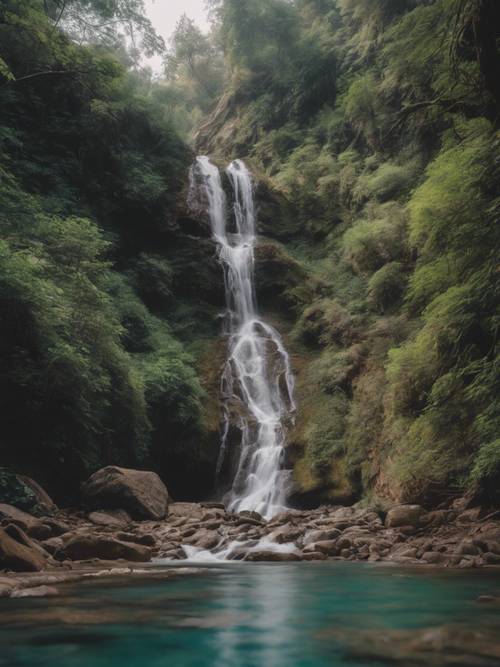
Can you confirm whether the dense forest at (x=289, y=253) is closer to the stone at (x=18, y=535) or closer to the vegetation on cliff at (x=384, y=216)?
the vegetation on cliff at (x=384, y=216)

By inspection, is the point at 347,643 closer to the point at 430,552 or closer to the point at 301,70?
the point at 430,552

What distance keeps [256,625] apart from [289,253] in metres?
20.3

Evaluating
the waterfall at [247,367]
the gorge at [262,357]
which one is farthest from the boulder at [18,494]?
the waterfall at [247,367]

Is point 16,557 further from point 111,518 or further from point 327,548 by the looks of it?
point 111,518

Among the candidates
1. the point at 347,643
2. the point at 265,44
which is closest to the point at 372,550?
the point at 347,643

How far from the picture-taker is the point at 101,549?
269 inches

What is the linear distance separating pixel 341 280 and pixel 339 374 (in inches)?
216

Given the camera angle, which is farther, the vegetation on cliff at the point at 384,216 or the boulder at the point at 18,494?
the boulder at the point at 18,494

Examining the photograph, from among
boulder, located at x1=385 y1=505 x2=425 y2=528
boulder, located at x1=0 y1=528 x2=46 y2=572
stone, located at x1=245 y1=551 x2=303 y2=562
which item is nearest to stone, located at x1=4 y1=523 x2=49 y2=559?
boulder, located at x1=0 y1=528 x2=46 y2=572

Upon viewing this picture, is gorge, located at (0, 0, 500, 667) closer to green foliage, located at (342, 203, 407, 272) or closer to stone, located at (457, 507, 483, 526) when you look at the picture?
green foliage, located at (342, 203, 407, 272)

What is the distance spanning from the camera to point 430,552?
7289 mm

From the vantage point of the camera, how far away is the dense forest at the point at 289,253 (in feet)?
24.3

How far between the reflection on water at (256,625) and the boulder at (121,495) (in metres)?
5.54

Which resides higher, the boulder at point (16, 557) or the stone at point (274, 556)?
the boulder at point (16, 557)
